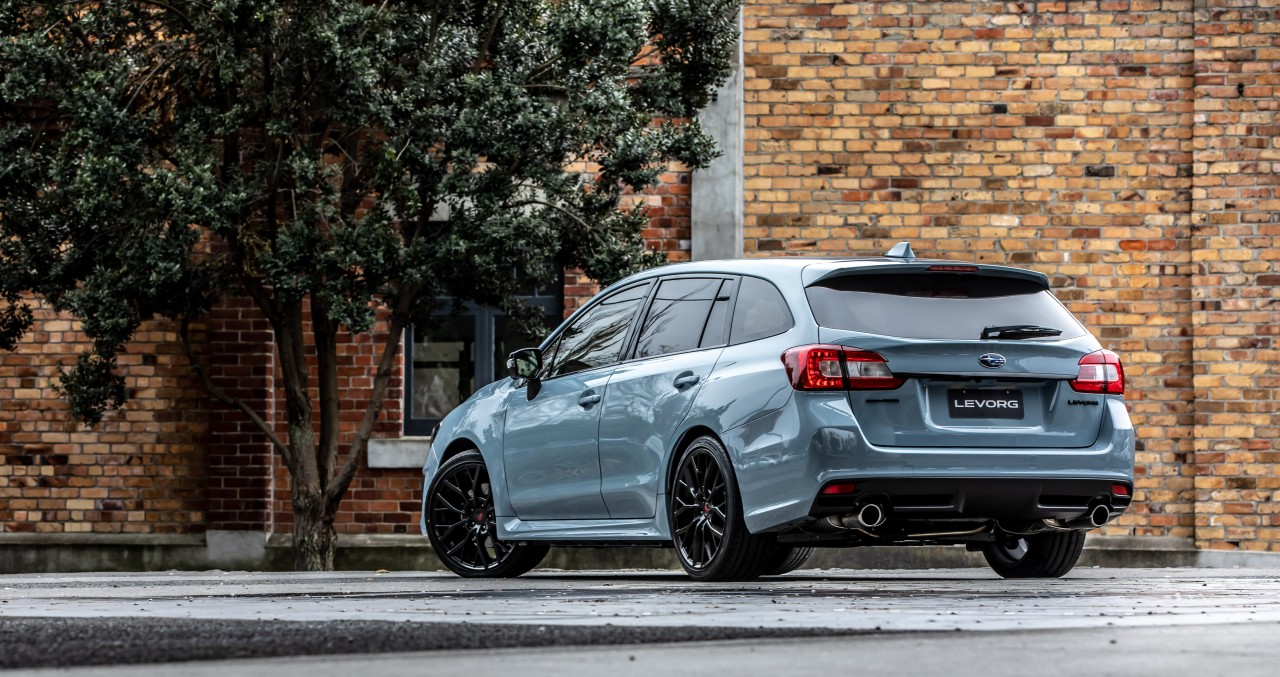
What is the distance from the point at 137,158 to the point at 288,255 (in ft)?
3.68

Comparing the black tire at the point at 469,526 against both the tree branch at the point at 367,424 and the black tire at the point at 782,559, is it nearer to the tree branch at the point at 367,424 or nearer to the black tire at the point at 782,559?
the black tire at the point at 782,559

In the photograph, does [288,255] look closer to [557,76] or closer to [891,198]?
[557,76]

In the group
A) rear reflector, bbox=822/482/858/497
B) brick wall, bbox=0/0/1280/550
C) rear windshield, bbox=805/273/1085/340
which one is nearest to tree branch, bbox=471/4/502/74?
brick wall, bbox=0/0/1280/550

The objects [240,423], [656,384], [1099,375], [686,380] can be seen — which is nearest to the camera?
[1099,375]

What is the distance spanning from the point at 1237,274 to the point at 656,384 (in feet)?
23.5

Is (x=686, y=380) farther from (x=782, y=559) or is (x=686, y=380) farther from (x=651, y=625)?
(x=651, y=625)

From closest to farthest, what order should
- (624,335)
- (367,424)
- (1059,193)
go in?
1. (624,335)
2. (367,424)
3. (1059,193)

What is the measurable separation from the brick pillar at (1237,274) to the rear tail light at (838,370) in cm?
720

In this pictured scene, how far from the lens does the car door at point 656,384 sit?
28.0 ft

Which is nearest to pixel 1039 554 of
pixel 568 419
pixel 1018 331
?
pixel 1018 331

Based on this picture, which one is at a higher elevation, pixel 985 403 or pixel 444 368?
pixel 985 403

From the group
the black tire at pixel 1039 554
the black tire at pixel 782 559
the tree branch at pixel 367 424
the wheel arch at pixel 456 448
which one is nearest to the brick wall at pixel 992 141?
the tree branch at pixel 367 424

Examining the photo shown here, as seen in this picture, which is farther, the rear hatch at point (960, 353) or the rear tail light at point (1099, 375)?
the rear tail light at point (1099, 375)

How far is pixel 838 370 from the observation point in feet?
25.6
